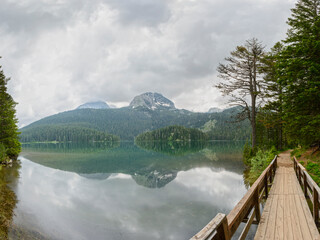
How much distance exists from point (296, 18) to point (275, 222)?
19504 mm

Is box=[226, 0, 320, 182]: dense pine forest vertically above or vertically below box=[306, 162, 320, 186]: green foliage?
above

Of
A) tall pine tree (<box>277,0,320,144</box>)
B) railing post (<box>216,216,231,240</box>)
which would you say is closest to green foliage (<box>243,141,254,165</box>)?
tall pine tree (<box>277,0,320,144</box>)

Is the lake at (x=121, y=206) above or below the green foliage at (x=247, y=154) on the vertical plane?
below

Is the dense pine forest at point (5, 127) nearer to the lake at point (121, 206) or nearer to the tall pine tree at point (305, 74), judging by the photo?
the lake at point (121, 206)

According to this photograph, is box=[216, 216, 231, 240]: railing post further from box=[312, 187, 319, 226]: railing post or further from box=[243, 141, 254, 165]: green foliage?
box=[243, 141, 254, 165]: green foliage

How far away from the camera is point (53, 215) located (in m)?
12.9

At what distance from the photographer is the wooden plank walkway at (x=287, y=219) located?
5.51m

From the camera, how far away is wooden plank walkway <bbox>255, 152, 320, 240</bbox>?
18.1 ft

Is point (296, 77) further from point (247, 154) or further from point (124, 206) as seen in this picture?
point (124, 206)

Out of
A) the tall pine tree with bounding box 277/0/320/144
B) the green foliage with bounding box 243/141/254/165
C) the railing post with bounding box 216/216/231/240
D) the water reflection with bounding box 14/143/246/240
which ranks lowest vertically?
the water reflection with bounding box 14/143/246/240

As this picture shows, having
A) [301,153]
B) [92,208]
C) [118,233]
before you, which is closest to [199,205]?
[118,233]

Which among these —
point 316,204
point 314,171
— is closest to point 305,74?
point 314,171

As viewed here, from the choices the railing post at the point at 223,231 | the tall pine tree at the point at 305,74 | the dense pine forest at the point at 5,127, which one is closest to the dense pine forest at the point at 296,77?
the tall pine tree at the point at 305,74

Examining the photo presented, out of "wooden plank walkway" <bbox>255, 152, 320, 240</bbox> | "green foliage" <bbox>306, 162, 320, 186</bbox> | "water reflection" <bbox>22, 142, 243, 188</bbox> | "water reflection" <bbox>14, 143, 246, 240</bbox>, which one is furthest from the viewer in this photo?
"water reflection" <bbox>22, 142, 243, 188</bbox>
